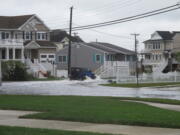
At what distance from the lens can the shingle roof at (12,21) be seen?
82062 millimetres

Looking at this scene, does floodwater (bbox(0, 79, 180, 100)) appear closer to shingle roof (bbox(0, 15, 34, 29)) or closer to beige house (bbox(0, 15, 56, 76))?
beige house (bbox(0, 15, 56, 76))

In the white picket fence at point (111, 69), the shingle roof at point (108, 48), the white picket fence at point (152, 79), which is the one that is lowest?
the white picket fence at point (152, 79)

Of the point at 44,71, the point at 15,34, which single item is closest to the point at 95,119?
the point at 44,71

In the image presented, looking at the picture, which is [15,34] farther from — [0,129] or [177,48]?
[0,129]

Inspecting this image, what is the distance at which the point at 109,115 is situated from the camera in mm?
17594

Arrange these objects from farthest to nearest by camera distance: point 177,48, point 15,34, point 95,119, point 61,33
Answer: point 61,33 → point 177,48 → point 15,34 → point 95,119

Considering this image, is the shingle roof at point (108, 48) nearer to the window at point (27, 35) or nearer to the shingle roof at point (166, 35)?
the window at point (27, 35)

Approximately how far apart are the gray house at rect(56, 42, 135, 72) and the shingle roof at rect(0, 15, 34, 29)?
11799 mm

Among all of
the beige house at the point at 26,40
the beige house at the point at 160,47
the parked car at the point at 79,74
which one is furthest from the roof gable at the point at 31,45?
the beige house at the point at 160,47

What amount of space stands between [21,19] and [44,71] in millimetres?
12474

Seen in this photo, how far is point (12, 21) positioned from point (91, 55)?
48.7 ft

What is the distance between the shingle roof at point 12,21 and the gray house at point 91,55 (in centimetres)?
1180

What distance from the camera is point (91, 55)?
89.9 metres

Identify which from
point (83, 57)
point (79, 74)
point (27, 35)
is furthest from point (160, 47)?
point (79, 74)
